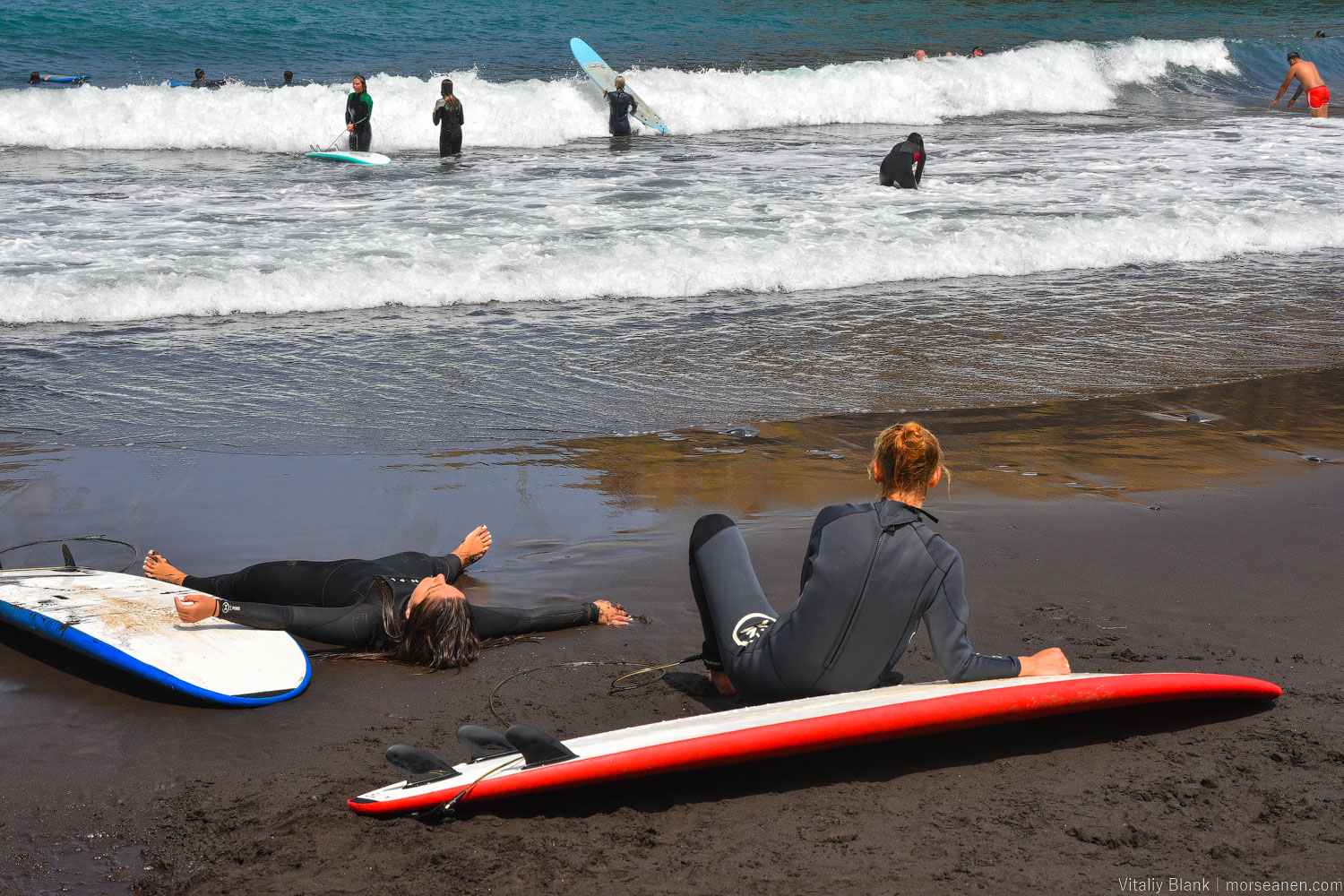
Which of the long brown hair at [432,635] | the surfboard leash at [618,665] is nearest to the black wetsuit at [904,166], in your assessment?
the surfboard leash at [618,665]

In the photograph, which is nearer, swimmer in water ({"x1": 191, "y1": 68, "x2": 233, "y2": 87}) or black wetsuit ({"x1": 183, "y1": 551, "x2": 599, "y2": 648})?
black wetsuit ({"x1": 183, "y1": 551, "x2": 599, "y2": 648})

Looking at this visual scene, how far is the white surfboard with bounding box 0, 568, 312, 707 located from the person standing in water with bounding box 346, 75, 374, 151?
13975mm

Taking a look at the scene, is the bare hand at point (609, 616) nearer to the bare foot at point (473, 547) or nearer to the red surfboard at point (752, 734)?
the bare foot at point (473, 547)

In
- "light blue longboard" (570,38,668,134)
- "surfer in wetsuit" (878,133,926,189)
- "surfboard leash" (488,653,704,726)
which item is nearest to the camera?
"surfboard leash" (488,653,704,726)

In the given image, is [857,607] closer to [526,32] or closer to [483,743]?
[483,743]

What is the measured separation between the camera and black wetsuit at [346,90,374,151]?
16.8 metres

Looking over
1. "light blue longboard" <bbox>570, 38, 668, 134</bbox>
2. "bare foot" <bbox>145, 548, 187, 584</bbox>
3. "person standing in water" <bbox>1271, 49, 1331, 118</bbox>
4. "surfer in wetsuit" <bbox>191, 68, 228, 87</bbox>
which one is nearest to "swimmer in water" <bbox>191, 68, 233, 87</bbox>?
"surfer in wetsuit" <bbox>191, 68, 228, 87</bbox>

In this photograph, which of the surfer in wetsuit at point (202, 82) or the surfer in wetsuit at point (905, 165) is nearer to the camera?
the surfer in wetsuit at point (905, 165)

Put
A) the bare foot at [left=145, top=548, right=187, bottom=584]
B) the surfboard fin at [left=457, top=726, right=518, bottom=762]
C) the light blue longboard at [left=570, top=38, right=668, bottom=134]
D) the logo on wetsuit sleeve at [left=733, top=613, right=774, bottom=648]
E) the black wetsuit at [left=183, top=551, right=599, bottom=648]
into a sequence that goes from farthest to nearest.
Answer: the light blue longboard at [left=570, top=38, right=668, bottom=134] → the bare foot at [left=145, top=548, right=187, bottom=584] → the black wetsuit at [left=183, top=551, right=599, bottom=648] → the logo on wetsuit sleeve at [left=733, top=613, right=774, bottom=648] → the surfboard fin at [left=457, top=726, right=518, bottom=762]

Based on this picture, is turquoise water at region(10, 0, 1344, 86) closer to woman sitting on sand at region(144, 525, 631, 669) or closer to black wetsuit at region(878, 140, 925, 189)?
black wetsuit at region(878, 140, 925, 189)

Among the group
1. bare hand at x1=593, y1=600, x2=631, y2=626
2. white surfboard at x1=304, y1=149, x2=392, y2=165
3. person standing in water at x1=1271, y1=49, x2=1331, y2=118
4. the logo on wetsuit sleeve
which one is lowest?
bare hand at x1=593, y1=600, x2=631, y2=626

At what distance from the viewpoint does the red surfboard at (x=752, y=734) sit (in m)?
2.82

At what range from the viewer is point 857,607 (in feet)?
10.2

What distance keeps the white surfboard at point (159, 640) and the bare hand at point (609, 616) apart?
3.56 ft
